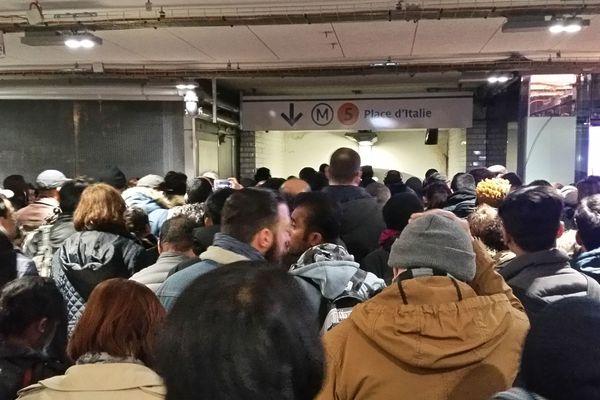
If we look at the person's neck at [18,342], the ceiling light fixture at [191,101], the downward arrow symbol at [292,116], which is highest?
the ceiling light fixture at [191,101]

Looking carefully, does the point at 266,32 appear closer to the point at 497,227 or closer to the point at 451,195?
the point at 451,195

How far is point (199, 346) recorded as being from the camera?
0.84 m

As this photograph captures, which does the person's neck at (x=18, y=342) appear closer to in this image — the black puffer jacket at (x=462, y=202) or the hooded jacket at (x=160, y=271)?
the hooded jacket at (x=160, y=271)

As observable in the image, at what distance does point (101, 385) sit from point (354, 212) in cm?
247

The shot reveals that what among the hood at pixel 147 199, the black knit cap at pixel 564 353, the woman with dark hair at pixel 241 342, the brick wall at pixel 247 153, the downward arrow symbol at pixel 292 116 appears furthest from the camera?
the brick wall at pixel 247 153

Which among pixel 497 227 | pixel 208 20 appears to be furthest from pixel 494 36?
pixel 497 227

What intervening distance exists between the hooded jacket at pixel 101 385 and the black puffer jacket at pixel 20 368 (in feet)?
1.73

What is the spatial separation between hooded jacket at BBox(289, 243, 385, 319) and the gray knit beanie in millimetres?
499

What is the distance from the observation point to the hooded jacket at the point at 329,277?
6.47 feet

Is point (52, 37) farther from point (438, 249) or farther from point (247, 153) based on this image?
point (247, 153)

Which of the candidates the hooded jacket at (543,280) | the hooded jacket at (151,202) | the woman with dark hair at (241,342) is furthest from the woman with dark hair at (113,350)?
the hooded jacket at (151,202)

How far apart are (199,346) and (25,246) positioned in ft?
10.2

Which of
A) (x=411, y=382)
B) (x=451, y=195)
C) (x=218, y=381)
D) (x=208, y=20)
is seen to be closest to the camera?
(x=218, y=381)

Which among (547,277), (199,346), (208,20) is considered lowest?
(547,277)
